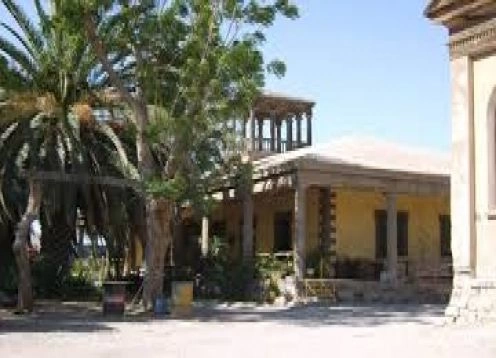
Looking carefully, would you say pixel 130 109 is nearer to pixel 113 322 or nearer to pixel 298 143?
pixel 113 322

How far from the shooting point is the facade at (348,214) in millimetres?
28047

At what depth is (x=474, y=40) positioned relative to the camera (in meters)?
17.8

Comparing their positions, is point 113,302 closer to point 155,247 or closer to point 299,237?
point 155,247

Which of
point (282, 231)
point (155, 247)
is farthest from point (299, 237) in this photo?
point (282, 231)

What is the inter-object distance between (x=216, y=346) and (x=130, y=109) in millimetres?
10654

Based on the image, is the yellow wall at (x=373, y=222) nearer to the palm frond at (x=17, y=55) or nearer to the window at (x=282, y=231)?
the window at (x=282, y=231)

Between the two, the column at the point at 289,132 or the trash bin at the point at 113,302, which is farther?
the column at the point at 289,132

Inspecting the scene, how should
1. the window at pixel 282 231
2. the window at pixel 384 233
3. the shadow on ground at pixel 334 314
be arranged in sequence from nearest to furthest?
1. the shadow on ground at pixel 334 314
2. the window at pixel 384 233
3. the window at pixel 282 231

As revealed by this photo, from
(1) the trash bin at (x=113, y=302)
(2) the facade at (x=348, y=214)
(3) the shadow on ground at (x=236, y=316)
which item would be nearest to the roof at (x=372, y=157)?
(2) the facade at (x=348, y=214)

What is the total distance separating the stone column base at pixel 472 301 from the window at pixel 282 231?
559 inches

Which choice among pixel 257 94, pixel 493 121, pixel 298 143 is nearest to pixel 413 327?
pixel 493 121

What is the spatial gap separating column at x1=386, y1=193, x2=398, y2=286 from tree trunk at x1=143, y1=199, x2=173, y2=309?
8170mm

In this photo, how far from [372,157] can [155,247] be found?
10.5 m

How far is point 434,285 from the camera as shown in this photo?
29578 mm
